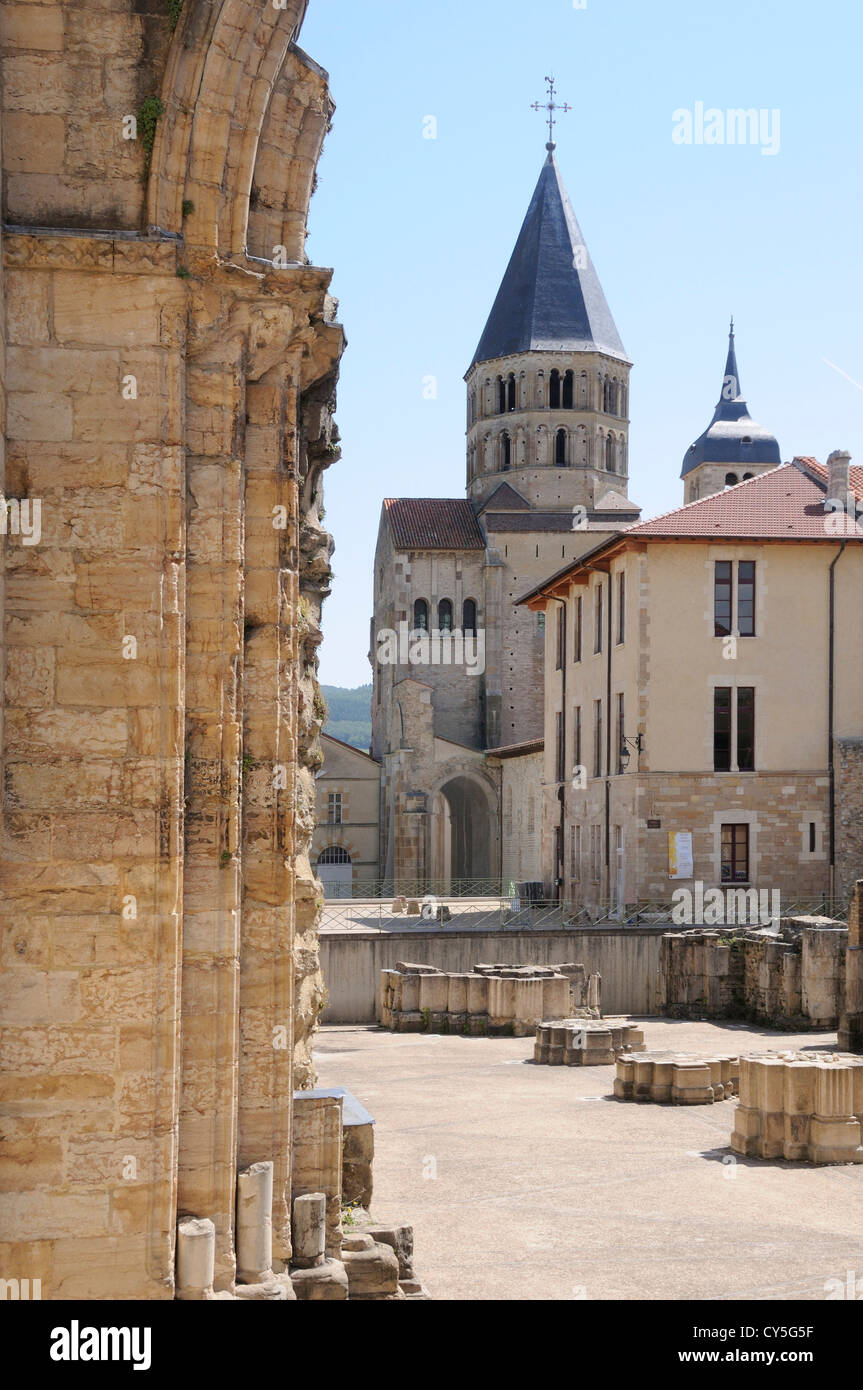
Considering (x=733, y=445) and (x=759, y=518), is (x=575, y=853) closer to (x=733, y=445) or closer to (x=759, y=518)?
(x=759, y=518)

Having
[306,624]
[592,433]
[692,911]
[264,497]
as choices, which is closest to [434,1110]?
[306,624]

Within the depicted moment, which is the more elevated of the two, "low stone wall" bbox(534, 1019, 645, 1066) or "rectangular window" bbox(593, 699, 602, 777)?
"rectangular window" bbox(593, 699, 602, 777)

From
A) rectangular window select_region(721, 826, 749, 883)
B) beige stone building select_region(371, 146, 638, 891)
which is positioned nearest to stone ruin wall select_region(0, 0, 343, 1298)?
rectangular window select_region(721, 826, 749, 883)

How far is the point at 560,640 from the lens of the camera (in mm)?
41656

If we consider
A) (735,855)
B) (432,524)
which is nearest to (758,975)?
(735,855)

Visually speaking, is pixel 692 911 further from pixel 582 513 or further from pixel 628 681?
pixel 582 513

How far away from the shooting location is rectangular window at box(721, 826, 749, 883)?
33250mm

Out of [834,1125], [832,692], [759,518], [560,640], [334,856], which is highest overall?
[759,518]

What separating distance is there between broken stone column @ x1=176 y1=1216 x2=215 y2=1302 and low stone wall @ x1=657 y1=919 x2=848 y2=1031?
1971 cm

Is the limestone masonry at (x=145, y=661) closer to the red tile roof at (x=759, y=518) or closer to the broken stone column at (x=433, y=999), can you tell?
the broken stone column at (x=433, y=999)

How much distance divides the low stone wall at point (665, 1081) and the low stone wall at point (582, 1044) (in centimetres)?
301

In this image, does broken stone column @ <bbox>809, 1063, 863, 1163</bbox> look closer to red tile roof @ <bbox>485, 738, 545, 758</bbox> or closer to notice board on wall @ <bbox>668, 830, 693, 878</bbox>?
notice board on wall @ <bbox>668, 830, 693, 878</bbox>

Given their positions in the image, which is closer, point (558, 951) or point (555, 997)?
point (555, 997)

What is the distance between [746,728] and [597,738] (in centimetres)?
419
